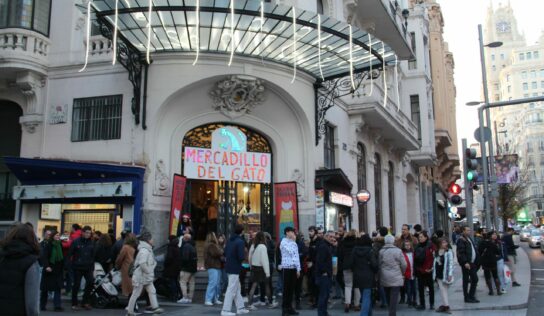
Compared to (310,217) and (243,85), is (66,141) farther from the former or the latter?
(310,217)

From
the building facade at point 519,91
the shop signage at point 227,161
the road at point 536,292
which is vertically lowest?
the road at point 536,292

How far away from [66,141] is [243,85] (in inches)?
235

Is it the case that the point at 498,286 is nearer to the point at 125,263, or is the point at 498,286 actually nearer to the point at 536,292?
the point at 536,292

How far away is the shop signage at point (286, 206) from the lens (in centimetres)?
1708

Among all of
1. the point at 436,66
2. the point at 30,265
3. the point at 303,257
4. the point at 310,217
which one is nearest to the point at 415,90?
the point at 436,66

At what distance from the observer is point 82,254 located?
458 inches

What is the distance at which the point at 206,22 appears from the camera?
1447 cm

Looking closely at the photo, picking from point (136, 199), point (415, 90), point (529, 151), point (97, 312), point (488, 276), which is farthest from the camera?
point (529, 151)

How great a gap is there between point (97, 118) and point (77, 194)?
2.54 metres

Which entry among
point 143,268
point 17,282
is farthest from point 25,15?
point 17,282

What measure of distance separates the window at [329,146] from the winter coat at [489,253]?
21.7 ft

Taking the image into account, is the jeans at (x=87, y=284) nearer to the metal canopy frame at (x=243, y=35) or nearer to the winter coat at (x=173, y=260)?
the winter coat at (x=173, y=260)

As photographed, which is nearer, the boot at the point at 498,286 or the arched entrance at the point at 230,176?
the boot at the point at 498,286

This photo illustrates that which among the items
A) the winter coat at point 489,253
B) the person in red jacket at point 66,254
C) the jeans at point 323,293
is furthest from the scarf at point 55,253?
the winter coat at point 489,253
